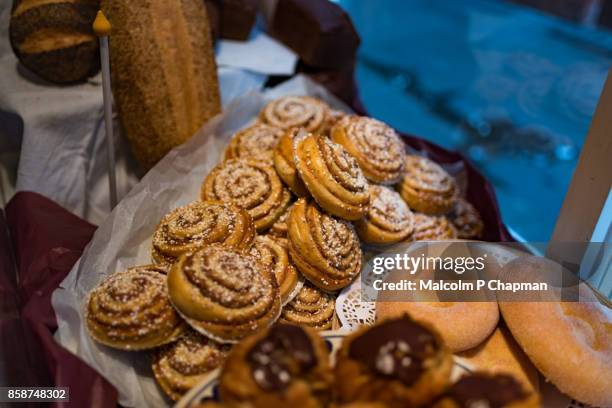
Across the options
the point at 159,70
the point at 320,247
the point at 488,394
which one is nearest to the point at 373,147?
the point at 320,247

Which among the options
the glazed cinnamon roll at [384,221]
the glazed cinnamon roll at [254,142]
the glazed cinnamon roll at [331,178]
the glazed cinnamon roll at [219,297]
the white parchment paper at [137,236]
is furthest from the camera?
the glazed cinnamon roll at [254,142]

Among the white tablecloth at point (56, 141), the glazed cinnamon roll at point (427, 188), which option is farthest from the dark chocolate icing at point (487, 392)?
the white tablecloth at point (56, 141)

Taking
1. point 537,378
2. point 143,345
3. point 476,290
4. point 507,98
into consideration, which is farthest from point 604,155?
point 507,98

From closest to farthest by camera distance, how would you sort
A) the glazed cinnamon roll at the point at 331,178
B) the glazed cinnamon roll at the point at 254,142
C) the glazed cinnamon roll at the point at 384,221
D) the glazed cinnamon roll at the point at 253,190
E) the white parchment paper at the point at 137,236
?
the white parchment paper at the point at 137,236 → the glazed cinnamon roll at the point at 331,178 → the glazed cinnamon roll at the point at 253,190 → the glazed cinnamon roll at the point at 384,221 → the glazed cinnamon roll at the point at 254,142

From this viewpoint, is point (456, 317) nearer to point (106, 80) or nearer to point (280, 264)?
point (280, 264)

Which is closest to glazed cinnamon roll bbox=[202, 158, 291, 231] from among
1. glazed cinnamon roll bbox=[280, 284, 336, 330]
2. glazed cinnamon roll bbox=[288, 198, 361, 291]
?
glazed cinnamon roll bbox=[288, 198, 361, 291]

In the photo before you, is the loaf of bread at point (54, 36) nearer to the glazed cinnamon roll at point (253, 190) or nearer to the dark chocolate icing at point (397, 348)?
the glazed cinnamon roll at point (253, 190)

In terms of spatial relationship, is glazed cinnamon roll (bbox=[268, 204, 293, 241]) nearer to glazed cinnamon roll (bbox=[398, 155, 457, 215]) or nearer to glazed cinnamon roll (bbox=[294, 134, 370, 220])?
glazed cinnamon roll (bbox=[294, 134, 370, 220])

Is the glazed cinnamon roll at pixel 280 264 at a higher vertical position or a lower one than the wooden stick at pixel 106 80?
lower
